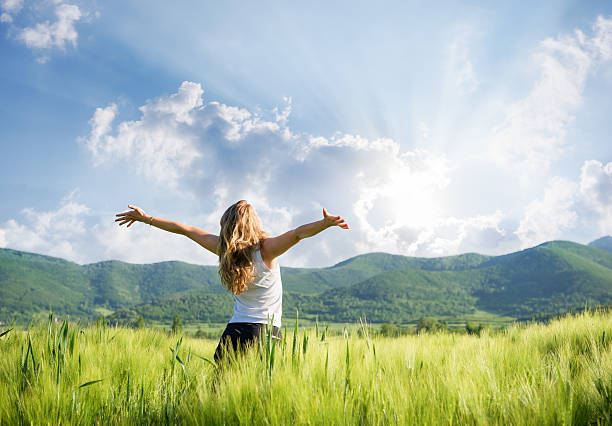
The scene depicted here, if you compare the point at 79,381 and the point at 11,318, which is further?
the point at 11,318

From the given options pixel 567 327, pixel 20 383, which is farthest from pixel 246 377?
pixel 567 327

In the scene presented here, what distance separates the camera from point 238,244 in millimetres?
4105

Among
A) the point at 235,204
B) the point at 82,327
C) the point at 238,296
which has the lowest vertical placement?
the point at 82,327

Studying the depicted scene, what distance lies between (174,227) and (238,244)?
1383mm

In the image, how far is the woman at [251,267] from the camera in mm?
3830

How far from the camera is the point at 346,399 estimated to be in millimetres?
2287

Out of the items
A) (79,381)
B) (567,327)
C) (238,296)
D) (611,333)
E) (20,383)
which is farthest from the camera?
(567,327)

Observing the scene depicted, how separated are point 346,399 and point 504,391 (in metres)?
1.04

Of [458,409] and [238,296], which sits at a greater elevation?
[238,296]

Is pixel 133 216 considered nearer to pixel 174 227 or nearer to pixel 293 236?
pixel 174 227

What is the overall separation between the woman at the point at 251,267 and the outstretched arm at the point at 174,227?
0.39 metres

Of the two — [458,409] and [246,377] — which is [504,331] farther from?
[246,377]

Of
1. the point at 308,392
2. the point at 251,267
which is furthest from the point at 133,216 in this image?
the point at 308,392

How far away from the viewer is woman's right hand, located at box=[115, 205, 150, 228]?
540cm
